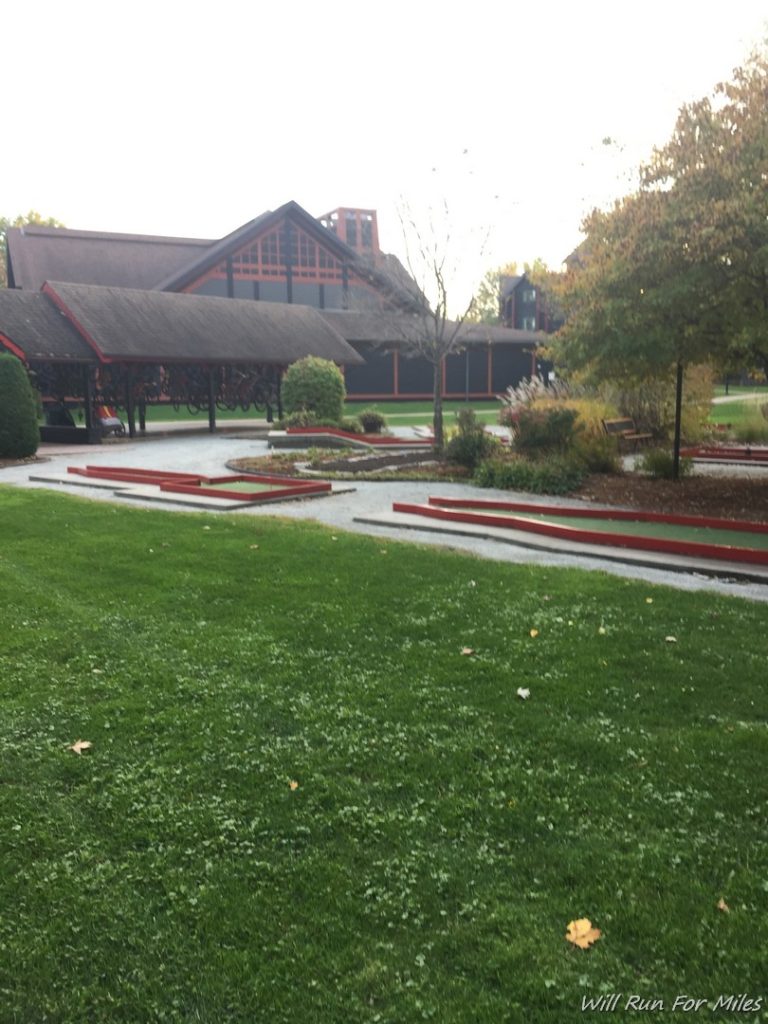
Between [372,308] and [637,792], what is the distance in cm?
3861

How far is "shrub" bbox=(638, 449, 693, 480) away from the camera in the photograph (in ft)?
52.4

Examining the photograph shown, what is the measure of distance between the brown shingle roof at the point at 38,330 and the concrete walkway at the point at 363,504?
281 cm

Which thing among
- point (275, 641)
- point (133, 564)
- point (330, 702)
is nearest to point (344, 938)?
point (330, 702)

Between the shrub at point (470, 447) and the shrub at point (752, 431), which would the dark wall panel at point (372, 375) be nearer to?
the shrub at point (752, 431)

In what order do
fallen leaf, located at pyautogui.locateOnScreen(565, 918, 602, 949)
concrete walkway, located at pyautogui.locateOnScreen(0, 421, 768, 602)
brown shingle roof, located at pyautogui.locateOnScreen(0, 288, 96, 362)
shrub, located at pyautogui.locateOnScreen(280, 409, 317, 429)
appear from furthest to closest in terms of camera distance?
shrub, located at pyautogui.locateOnScreen(280, 409, 317, 429) < brown shingle roof, located at pyautogui.locateOnScreen(0, 288, 96, 362) < concrete walkway, located at pyautogui.locateOnScreen(0, 421, 768, 602) < fallen leaf, located at pyautogui.locateOnScreen(565, 918, 602, 949)

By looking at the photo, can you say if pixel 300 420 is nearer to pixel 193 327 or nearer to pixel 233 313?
pixel 193 327

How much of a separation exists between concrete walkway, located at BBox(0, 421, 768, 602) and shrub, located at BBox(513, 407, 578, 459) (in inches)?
77.2

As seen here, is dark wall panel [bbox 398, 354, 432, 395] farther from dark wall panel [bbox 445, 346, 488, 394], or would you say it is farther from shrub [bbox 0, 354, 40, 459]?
shrub [bbox 0, 354, 40, 459]

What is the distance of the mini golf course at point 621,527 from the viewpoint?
29.7ft

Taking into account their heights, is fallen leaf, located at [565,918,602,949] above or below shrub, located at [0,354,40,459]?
below

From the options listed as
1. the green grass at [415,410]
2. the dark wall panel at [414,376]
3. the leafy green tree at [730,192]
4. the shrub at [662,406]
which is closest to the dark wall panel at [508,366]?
the green grass at [415,410]

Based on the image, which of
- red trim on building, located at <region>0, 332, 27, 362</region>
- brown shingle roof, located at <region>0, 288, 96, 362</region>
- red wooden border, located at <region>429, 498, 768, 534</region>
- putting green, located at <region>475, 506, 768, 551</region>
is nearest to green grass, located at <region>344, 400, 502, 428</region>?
brown shingle roof, located at <region>0, 288, 96, 362</region>

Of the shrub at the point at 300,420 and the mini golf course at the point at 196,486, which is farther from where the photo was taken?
the shrub at the point at 300,420

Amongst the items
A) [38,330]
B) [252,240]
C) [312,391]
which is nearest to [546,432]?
[312,391]
